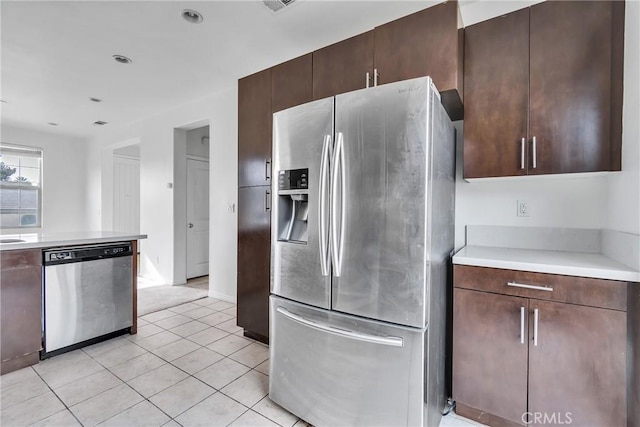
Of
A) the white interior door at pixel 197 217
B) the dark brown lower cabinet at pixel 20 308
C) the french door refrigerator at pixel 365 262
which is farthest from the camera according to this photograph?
the white interior door at pixel 197 217

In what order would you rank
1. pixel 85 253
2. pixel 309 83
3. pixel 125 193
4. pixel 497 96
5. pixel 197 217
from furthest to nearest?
pixel 125 193
pixel 197 217
pixel 85 253
pixel 309 83
pixel 497 96

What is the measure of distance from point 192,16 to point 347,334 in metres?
2.62

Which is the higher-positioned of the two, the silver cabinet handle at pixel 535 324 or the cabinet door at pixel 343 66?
the cabinet door at pixel 343 66

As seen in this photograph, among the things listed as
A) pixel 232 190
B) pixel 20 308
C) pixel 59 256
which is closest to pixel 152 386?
pixel 20 308

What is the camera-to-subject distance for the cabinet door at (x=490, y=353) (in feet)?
5.10

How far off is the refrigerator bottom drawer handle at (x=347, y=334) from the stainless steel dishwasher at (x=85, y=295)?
1.94 metres

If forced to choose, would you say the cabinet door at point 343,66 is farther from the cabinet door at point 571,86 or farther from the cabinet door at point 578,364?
the cabinet door at point 578,364

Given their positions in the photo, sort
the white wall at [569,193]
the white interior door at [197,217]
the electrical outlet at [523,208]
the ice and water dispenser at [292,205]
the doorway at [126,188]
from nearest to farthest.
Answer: the white wall at [569,193], the ice and water dispenser at [292,205], the electrical outlet at [523,208], the white interior door at [197,217], the doorway at [126,188]

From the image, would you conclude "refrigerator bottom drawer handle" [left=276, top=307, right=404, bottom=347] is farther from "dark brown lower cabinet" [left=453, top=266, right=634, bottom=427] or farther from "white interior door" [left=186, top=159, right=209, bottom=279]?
"white interior door" [left=186, top=159, right=209, bottom=279]

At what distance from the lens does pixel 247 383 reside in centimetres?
206

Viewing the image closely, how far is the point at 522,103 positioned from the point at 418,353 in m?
1.57

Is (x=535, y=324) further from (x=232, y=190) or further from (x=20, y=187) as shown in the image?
(x=20, y=187)

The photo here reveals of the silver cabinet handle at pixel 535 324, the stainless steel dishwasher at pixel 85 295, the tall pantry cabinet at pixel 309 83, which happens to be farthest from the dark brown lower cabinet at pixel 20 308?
the silver cabinet handle at pixel 535 324

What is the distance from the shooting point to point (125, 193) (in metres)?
6.41
